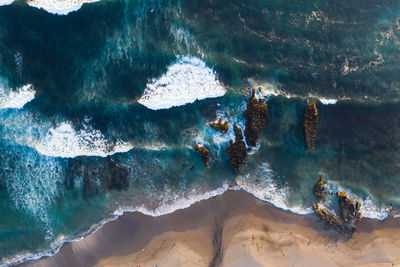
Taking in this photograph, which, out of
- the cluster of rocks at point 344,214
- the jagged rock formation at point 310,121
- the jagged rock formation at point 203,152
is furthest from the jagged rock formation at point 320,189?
the jagged rock formation at point 203,152

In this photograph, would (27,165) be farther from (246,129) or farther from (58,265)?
(246,129)

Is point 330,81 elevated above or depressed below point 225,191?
above

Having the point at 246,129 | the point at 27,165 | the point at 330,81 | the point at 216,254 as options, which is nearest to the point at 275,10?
the point at 330,81

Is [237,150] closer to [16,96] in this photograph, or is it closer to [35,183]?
[35,183]

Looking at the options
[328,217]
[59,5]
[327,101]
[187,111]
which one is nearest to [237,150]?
[187,111]

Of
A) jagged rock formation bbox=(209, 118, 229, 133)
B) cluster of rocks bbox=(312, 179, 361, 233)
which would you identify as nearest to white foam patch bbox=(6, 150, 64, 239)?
jagged rock formation bbox=(209, 118, 229, 133)

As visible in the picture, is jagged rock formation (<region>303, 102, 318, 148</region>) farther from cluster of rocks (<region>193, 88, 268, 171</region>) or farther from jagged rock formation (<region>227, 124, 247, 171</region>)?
jagged rock formation (<region>227, 124, 247, 171</region>)
